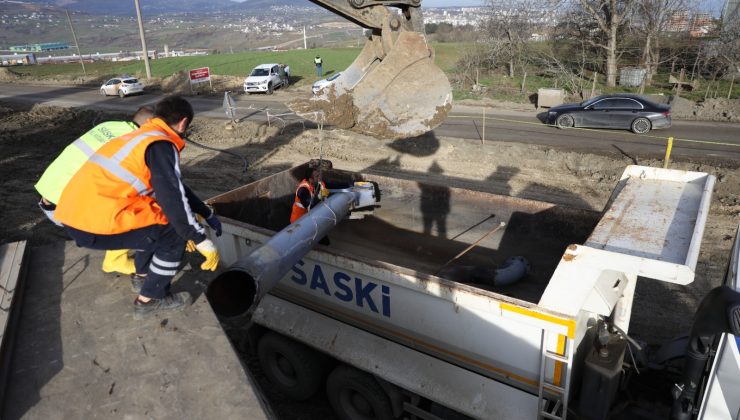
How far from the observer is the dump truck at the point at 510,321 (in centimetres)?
283

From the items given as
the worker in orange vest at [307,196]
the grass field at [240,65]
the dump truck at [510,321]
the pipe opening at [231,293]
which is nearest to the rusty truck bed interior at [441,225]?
the dump truck at [510,321]

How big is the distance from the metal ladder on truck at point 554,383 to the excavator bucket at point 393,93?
3015 mm

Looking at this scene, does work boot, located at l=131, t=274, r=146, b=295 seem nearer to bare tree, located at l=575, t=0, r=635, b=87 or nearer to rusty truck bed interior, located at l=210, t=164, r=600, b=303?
rusty truck bed interior, located at l=210, t=164, r=600, b=303

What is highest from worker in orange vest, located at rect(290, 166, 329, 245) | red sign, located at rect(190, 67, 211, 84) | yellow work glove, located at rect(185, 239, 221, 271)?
yellow work glove, located at rect(185, 239, 221, 271)

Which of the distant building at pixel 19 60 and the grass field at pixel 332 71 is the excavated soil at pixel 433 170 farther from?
the distant building at pixel 19 60

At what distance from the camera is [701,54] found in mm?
22266

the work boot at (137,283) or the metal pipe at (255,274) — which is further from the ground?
the metal pipe at (255,274)

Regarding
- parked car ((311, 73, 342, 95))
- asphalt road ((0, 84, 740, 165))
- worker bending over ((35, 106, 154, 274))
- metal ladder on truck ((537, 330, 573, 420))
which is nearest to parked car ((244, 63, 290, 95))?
asphalt road ((0, 84, 740, 165))

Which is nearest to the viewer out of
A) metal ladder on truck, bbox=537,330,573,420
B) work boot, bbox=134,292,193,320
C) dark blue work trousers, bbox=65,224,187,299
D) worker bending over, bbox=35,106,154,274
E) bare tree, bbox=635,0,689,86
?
metal ladder on truck, bbox=537,330,573,420

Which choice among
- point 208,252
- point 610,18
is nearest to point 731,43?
point 610,18

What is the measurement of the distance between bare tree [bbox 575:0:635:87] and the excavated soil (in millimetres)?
13705

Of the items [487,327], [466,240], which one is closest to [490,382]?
[487,327]

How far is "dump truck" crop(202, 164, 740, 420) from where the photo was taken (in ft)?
9.28

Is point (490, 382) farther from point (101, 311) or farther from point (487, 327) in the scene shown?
point (101, 311)
